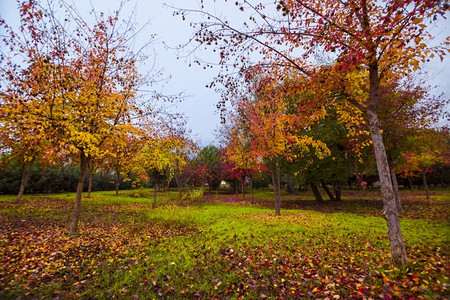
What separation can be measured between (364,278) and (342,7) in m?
7.11

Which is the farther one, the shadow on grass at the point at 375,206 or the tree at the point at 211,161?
the tree at the point at 211,161

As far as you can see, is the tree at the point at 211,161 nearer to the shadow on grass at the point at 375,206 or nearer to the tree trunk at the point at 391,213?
the shadow on grass at the point at 375,206

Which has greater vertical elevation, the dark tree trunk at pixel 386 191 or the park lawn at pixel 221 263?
the dark tree trunk at pixel 386 191

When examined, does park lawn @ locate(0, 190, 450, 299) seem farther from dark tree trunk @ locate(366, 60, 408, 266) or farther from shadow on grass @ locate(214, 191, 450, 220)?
shadow on grass @ locate(214, 191, 450, 220)

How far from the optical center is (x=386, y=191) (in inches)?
223

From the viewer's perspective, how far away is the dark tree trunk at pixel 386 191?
18.0 feet

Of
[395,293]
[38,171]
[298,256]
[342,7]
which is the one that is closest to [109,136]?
[298,256]

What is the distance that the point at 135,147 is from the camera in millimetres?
12000

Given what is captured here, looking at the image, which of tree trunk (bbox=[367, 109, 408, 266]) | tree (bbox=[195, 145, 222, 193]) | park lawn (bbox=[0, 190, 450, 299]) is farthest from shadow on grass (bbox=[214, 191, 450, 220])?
tree (bbox=[195, 145, 222, 193])

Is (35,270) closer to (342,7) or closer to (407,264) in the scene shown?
(407,264)

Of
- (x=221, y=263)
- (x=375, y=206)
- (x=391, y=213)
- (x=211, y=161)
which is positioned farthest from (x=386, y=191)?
(x=211, y=161)

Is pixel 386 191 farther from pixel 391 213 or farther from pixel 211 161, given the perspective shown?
pixel 211 161

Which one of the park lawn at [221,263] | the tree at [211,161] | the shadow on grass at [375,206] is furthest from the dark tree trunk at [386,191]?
the tree at [211,161]

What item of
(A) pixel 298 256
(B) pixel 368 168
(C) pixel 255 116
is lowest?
(A) pixel 298 256
